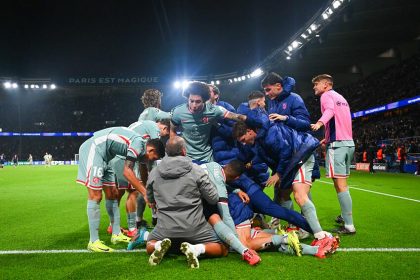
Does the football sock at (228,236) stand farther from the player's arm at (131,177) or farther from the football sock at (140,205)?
the football sock at (140,205)

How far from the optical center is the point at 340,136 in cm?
564

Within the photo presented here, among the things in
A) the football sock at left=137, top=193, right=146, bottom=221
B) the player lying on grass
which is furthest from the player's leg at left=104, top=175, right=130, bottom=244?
the football sock at left=137, top=193, right=146, bottom=221

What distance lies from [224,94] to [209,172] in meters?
47.8

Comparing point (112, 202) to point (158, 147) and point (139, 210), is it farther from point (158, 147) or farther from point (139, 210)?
point (158, 147)

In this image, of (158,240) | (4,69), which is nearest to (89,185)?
(158,240)

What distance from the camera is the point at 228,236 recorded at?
3.98m

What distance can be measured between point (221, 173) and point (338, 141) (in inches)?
87.6

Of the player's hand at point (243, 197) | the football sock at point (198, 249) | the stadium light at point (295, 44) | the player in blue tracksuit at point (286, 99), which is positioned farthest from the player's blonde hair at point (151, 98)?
the stadium light at point (295, 44)

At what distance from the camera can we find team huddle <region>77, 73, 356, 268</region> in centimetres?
397

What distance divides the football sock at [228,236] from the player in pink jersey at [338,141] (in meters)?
2.14

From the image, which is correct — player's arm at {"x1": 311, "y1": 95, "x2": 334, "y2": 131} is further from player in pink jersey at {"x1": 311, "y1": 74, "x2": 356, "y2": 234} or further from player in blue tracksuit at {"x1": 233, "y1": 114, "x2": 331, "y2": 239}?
player in blue tracksuit at {"x1": 233, "y1": 114, "x2": 331, "y2": 239}

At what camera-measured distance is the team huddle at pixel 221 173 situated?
3.97m

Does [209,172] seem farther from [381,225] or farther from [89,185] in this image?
[381,225]

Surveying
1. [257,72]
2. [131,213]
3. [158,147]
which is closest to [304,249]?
[158,147]
